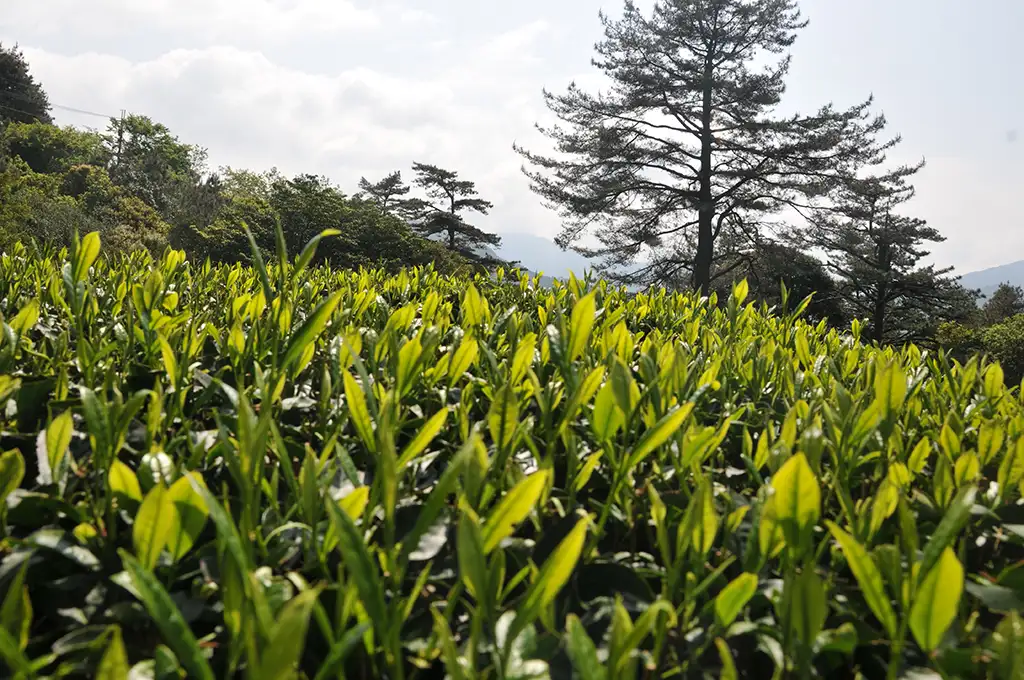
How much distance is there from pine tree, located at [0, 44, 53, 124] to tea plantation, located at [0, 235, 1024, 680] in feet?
217

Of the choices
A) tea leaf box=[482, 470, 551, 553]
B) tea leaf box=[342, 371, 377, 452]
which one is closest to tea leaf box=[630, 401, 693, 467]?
tea leaf box=[482, 470, 551, 553]

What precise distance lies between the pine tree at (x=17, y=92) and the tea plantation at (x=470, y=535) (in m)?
66.0

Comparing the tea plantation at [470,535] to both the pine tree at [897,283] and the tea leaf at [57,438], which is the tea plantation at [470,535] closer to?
the tea leaf at [57,438]

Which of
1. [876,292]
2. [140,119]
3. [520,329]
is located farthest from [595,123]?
[140,119]

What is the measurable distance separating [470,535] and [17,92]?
71.1m

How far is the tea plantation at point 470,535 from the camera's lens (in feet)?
2.04

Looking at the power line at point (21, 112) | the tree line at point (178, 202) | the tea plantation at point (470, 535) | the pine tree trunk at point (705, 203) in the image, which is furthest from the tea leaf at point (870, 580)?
the power line at point (21, 112)

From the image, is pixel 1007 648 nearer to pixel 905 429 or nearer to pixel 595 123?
pixel 905 429

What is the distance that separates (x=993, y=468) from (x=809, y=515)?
0.78 meters

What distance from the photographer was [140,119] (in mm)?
63125

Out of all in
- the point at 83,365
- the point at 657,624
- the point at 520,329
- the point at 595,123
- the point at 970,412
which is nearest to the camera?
the point at 657,624

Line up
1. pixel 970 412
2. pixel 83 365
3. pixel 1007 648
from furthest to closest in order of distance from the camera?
pixel 970 412 → pixel 83 365 → pixel 1007 648

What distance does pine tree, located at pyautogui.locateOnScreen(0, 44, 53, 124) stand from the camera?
53.0 meters

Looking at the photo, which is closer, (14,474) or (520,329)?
(14,474)
